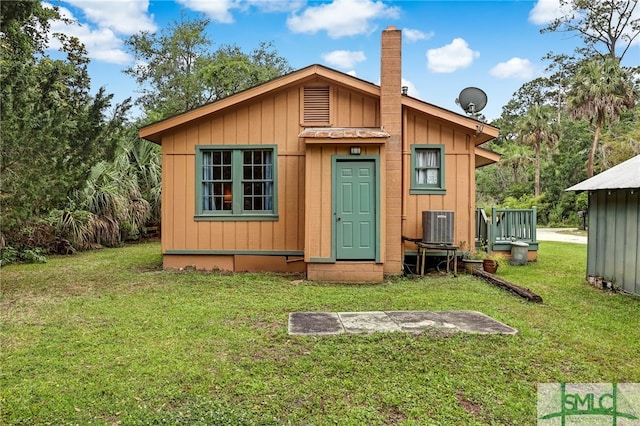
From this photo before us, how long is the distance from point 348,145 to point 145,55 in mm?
20953

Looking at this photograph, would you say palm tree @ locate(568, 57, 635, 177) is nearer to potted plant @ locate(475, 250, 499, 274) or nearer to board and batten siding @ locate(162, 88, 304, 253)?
potted plant @ locate(475, 250, 499, 274)

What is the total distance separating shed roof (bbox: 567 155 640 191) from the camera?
5879mm

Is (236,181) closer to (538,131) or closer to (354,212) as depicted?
(354,212)

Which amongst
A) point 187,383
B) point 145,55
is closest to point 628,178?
point 187,383

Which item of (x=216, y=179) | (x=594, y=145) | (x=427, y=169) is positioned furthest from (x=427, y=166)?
(x=594, y=145)

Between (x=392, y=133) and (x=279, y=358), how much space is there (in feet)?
17.2

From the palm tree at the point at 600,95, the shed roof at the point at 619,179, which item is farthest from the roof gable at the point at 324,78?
the palm tree at the point at 600,95

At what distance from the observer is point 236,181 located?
8289 millimetres

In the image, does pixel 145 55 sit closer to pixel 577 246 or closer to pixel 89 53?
pixel 89 53

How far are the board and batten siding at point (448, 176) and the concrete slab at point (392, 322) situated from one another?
3.47 metres

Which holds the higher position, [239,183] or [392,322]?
[239,183]

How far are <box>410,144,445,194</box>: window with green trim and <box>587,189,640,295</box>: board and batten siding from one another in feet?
8.44

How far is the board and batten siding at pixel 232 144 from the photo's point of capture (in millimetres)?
8203

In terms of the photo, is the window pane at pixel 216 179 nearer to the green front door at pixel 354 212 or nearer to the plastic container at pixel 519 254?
the green front door at pixel 354 212
